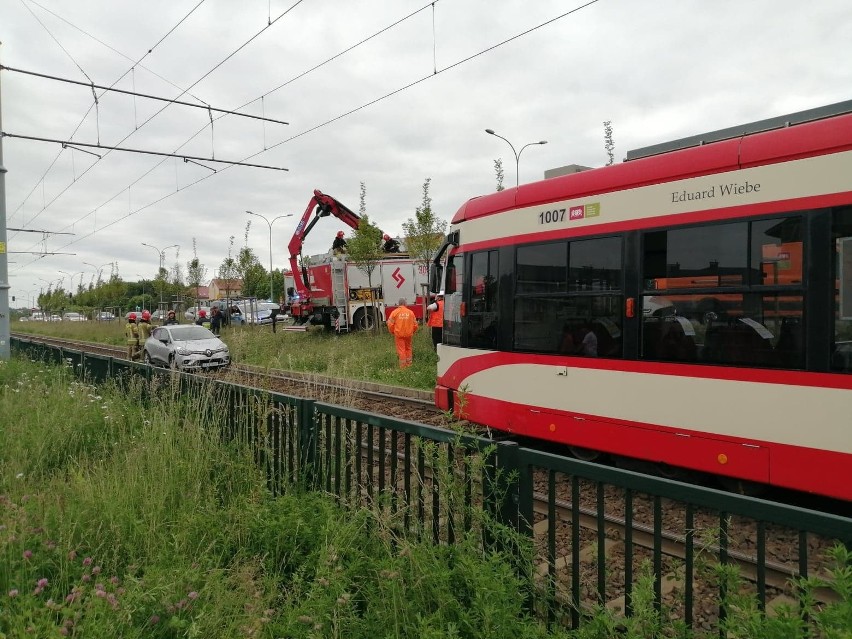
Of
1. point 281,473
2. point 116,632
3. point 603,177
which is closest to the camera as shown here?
point 116,632

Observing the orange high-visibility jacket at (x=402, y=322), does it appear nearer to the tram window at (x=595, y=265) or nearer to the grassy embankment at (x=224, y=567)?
the tram window at (x=595, y=265)

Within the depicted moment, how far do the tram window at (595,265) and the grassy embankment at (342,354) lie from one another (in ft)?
15.0

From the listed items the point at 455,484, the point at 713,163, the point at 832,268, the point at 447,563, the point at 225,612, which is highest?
the point at 713,163

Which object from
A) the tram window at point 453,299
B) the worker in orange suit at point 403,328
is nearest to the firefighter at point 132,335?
the worker in orange suit at point 403,328

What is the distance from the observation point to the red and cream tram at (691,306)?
4.77m

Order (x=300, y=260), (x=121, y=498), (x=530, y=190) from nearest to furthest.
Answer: (x=121, y=498) → (x=530, y=190) → (x=300, y=260)

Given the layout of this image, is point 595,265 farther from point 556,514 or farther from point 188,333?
point 188,333

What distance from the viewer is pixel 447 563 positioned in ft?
11.1

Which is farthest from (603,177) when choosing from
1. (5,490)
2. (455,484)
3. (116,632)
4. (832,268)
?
(5,490)

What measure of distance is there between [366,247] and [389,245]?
2375 mm

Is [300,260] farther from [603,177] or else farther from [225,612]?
[225,612]

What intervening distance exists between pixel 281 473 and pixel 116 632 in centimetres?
201

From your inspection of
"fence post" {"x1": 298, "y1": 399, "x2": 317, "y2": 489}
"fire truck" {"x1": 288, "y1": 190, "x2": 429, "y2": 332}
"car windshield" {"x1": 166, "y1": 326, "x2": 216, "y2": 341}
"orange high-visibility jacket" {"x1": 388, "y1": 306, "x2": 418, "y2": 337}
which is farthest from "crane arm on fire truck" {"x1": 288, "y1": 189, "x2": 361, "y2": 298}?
"fence post" {"x1": 298, "y1": 399, "x2": 317, "y2": 489}

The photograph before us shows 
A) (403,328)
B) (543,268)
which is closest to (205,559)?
(543,268)
